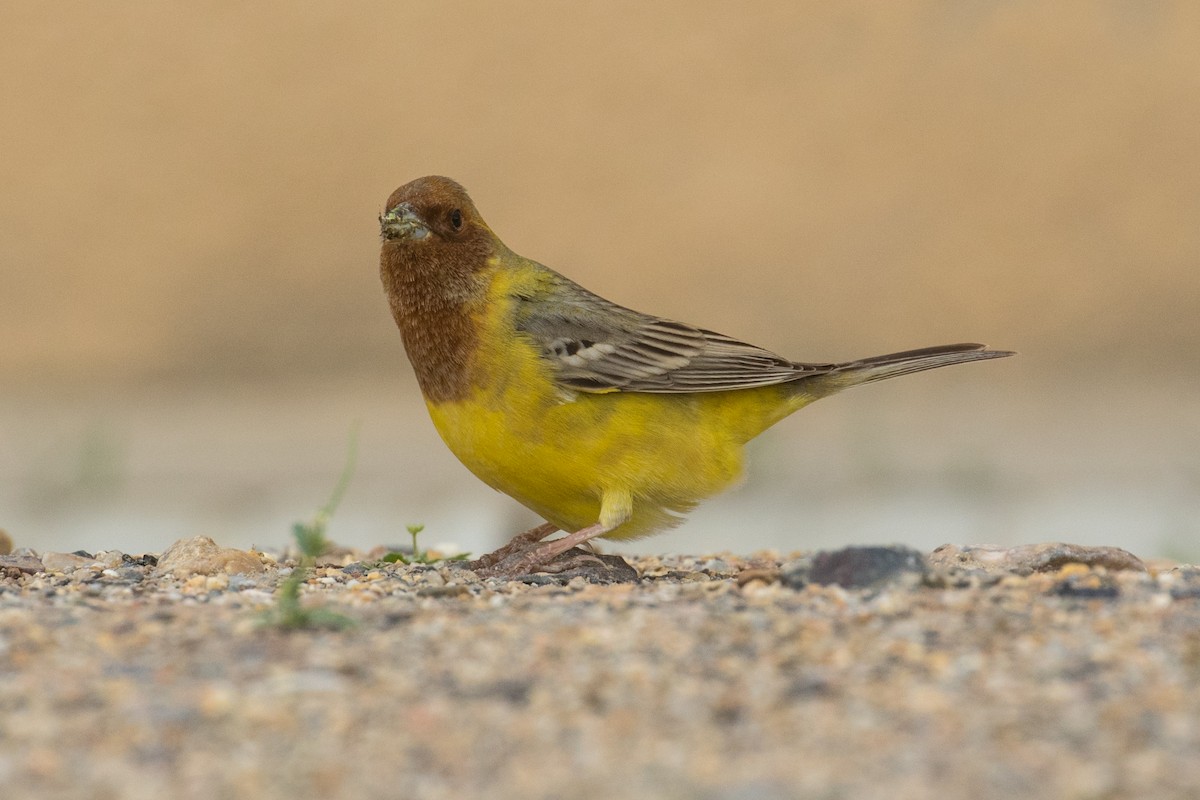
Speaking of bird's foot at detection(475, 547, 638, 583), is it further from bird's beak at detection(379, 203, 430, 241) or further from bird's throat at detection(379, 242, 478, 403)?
bird's beak at detection(379, 203, 430, 241)

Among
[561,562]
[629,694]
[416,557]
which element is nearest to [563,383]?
[561,562]

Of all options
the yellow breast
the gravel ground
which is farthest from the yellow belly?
the gravel ground

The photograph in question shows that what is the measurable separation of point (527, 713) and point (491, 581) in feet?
8.19

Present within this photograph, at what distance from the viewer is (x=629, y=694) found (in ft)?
13.4

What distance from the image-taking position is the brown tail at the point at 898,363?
7.83 m

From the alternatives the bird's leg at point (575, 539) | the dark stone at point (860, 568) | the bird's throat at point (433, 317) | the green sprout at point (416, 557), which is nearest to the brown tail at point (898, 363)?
the bird's leg at point (575, 539)

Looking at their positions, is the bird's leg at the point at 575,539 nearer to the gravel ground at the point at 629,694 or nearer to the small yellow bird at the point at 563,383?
the small yellow bird at the point at 563,383

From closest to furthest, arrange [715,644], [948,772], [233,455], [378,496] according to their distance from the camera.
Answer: [948,772]
[715,644]
[378,496]
[233,455]

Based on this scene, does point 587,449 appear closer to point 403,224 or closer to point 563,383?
point 563,383

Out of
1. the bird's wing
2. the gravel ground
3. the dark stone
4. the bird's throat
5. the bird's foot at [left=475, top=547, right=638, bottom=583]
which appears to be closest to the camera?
the gravel ground

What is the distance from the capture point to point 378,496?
11.6 meters

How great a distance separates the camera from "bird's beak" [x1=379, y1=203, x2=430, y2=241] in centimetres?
728

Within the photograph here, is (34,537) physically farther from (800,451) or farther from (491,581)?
(800,451)

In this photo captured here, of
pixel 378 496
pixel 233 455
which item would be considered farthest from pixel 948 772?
pixel 233 455
